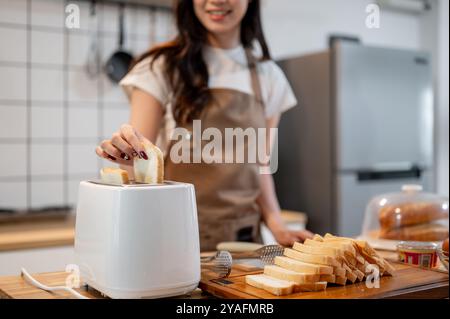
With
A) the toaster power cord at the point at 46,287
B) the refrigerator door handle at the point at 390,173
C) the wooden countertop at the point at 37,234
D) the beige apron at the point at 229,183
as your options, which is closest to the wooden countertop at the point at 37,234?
the wooden countertop at the point at 37,234

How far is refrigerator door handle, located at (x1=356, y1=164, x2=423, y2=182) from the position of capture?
5.57ft

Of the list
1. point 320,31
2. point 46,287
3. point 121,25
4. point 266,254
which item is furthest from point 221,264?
point 320,31

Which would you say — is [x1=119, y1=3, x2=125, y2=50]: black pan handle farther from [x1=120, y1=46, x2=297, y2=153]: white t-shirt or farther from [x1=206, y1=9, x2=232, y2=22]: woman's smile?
[x1=206, y1=9, x2=232, y2=22]: woman's smile

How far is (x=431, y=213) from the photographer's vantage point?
0.83 metres

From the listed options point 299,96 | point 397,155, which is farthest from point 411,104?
point 299,96

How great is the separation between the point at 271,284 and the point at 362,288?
9 centimetres

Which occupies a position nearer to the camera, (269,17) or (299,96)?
(299,96)

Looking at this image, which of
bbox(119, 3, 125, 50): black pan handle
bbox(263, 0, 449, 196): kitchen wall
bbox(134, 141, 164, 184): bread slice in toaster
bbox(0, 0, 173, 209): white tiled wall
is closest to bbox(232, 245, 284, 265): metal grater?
bbox(134, 141, 164, 184): bread slice in toaster

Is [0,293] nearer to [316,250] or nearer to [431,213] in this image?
[316,250]

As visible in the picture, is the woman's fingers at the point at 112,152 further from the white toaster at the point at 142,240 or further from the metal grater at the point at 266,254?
the metal grater at the point at 266,254

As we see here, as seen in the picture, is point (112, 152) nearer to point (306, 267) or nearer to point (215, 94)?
point (306, 267)

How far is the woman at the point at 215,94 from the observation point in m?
0.77

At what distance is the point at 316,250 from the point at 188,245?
0.13m

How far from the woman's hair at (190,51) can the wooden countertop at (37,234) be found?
0.37 m
